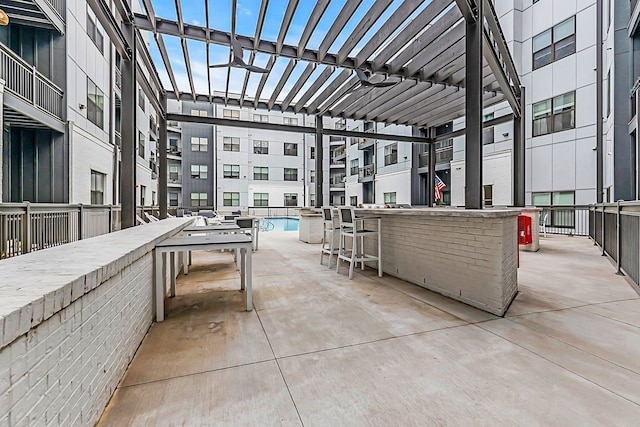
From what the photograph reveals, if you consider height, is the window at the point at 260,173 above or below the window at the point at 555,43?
→ below

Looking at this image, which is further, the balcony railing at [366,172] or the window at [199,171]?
the window at [199,171]

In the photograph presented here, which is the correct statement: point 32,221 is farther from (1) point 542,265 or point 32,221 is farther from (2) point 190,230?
(1) point 542,265

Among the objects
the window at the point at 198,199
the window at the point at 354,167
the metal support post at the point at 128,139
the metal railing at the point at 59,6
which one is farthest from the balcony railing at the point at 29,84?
the window at the point at 354,167

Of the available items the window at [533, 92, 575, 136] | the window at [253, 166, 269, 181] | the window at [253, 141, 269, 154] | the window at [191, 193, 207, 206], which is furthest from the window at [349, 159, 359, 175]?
the window at [533, 92, 575, 136]

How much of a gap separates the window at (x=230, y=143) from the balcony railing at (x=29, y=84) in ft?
58.0

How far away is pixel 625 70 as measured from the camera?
24.2ft

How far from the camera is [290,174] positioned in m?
26.9

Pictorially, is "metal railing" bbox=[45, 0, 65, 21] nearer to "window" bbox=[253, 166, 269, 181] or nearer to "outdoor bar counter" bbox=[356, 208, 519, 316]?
"outdoor bar counter" bbox=[356, 208, 519, 316]

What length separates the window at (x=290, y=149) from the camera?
87.8 ft

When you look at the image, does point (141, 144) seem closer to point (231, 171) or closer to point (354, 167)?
point (231, 171)

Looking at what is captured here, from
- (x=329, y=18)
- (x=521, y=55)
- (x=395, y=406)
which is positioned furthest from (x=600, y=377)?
(x=521, y=55)

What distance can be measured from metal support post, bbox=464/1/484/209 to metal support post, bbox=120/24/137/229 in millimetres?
4559

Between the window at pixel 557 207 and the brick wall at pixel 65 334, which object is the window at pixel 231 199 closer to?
the window at pixel 557 207

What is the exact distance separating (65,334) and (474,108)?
429cm
